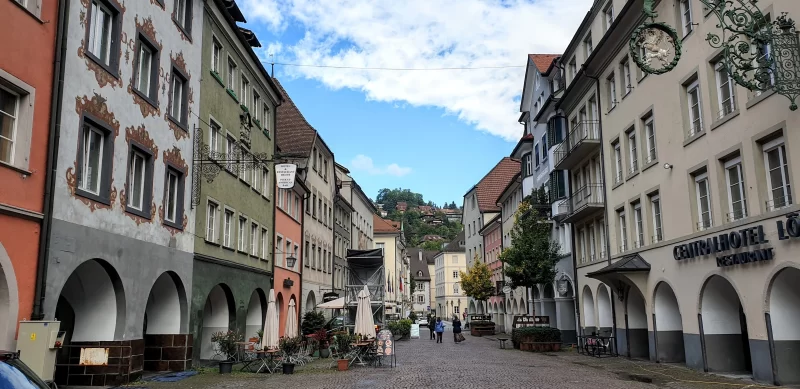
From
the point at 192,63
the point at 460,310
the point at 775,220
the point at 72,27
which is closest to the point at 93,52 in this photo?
the point at 72,27

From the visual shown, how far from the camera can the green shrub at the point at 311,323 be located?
32.4 meters

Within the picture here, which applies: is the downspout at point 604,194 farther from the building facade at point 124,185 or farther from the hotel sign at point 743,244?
the building facade at point 124,185

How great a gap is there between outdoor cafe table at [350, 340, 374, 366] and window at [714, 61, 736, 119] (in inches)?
504

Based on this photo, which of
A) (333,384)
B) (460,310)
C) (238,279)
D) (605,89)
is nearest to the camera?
(333,384)

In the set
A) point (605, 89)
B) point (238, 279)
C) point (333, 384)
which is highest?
point (605, 89)

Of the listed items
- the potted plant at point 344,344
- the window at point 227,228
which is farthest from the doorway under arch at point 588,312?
the window at point 227,228

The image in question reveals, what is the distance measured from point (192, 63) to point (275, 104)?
11185 mm

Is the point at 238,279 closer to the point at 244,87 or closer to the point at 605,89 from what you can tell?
the point at 244,87

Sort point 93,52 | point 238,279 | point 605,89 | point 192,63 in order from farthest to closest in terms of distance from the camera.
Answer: point 605,89
point 238,279
point 192,63
point 93,52

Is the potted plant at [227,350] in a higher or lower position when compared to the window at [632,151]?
lower

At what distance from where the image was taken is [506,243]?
52.7m

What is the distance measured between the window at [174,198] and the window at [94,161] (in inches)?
144

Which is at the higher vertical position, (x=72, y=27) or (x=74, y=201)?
(x=72, y=27)

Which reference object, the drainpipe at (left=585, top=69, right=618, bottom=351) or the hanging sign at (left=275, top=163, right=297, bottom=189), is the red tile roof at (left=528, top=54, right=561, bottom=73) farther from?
the hanging sign at (left=275, top=163, right=297, bottom=189)
